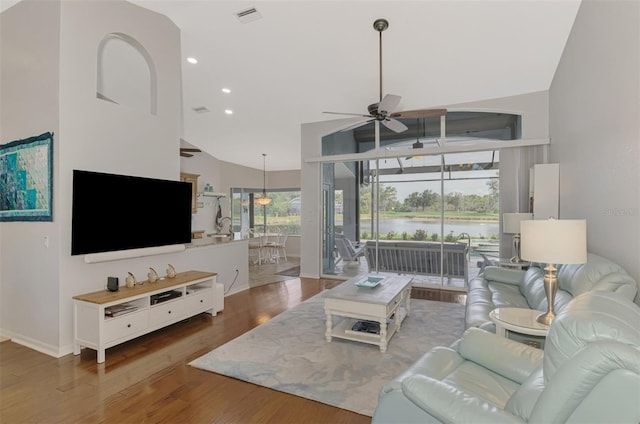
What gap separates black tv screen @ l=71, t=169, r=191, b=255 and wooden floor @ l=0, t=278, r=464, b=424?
103 cm

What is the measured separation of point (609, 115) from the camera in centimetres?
254

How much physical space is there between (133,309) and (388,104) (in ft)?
11.1

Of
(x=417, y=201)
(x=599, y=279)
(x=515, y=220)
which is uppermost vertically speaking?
(x=417, y=201)

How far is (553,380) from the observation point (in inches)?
42.5

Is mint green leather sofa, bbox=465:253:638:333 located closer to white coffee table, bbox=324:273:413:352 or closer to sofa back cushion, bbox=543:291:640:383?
sofa back cushion, bbox=543:291:640:383

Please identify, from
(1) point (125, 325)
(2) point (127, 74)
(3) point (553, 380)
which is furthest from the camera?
(2) point (127, 74)

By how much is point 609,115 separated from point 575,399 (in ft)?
8.16

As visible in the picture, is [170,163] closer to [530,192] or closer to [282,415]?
[282,415]

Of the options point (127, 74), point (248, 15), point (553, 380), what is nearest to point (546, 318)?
point (553, 380)

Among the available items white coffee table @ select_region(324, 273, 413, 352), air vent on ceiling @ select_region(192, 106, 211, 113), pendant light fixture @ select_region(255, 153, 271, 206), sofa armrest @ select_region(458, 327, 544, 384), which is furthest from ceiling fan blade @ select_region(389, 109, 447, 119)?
pendant light fixture @ select_region(255, 153, 271, 206)

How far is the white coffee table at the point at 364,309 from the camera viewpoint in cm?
310

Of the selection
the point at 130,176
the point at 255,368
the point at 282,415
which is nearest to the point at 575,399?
the point at 282,415

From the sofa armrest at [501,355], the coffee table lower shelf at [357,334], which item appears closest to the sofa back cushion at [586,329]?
the sofa armrest at [501,355]

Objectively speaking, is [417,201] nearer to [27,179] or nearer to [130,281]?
[130,281]
